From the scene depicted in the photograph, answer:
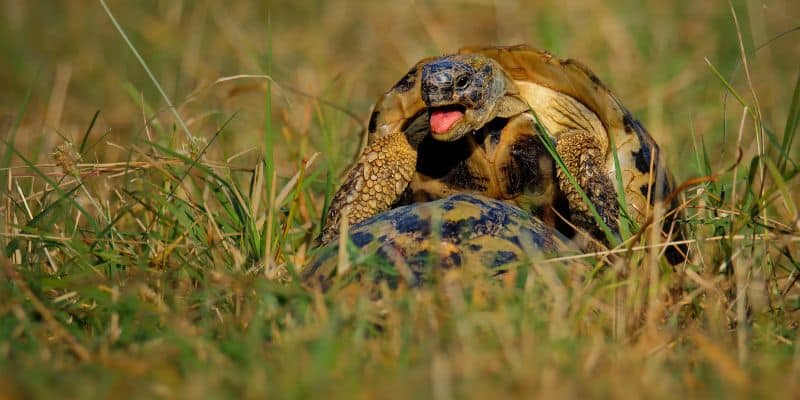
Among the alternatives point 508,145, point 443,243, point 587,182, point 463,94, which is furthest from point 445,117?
point 443,243

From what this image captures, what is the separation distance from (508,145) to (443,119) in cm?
30

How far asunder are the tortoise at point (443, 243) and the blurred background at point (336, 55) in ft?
5.50

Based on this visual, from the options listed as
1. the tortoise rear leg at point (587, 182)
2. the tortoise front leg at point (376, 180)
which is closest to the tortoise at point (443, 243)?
the tortoise rear leg at point (587, 182)

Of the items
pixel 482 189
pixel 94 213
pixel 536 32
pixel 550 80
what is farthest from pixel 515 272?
pixel 536 32

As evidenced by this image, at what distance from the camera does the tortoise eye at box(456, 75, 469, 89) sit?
335cm

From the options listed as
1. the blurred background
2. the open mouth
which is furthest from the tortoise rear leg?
the blurred background

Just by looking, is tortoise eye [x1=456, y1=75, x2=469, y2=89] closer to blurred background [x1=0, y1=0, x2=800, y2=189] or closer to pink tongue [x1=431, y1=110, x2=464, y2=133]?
pink tongue [x1=431, y1=110, x2=464, y2=133]

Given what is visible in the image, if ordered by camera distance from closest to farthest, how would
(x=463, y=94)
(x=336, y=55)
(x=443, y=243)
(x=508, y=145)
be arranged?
(x=443, y=243) → (x=463, y=94) → (x=508, y=145) → (x=336, y=55)

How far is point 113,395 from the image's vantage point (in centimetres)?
205

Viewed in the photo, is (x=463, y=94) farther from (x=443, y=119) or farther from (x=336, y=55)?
(x=336, y=55)

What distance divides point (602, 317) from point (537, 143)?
3.75 ft

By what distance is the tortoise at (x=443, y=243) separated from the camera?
2707 millimetres

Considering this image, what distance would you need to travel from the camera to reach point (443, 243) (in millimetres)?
2816

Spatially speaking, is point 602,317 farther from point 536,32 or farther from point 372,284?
point 536,32
